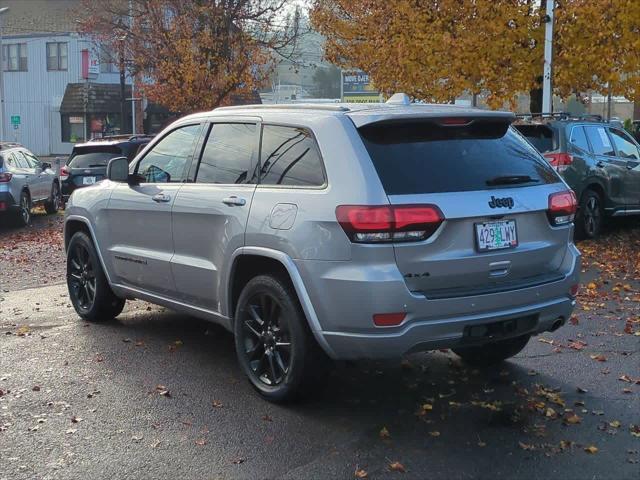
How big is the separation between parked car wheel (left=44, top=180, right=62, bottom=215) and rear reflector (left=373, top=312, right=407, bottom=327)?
16.8m

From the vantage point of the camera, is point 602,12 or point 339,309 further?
point 602,12

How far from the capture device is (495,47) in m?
14.8

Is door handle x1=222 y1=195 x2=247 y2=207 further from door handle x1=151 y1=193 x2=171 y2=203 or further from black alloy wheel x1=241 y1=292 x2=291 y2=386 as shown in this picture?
door handle x1=151 y1=193 x2=171 y2=203

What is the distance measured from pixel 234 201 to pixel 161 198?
104 cm

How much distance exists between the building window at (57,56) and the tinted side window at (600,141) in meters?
45.1

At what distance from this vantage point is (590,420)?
498cm

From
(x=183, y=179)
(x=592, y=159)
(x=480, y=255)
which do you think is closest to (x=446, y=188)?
(x=480, y=255)

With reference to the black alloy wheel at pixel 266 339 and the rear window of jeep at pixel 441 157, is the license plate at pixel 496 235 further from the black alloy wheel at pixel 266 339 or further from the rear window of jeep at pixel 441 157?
the black alloy wheel at pixel 266 339

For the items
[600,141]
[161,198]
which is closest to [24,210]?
[600,141]

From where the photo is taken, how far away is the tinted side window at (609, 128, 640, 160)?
1325cm

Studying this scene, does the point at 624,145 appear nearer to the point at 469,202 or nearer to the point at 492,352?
the point at 492,352

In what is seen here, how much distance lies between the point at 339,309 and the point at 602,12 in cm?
1081

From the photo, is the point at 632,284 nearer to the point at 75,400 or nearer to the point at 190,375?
the point at 190,375

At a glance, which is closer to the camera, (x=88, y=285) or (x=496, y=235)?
(x=496, y=235)
